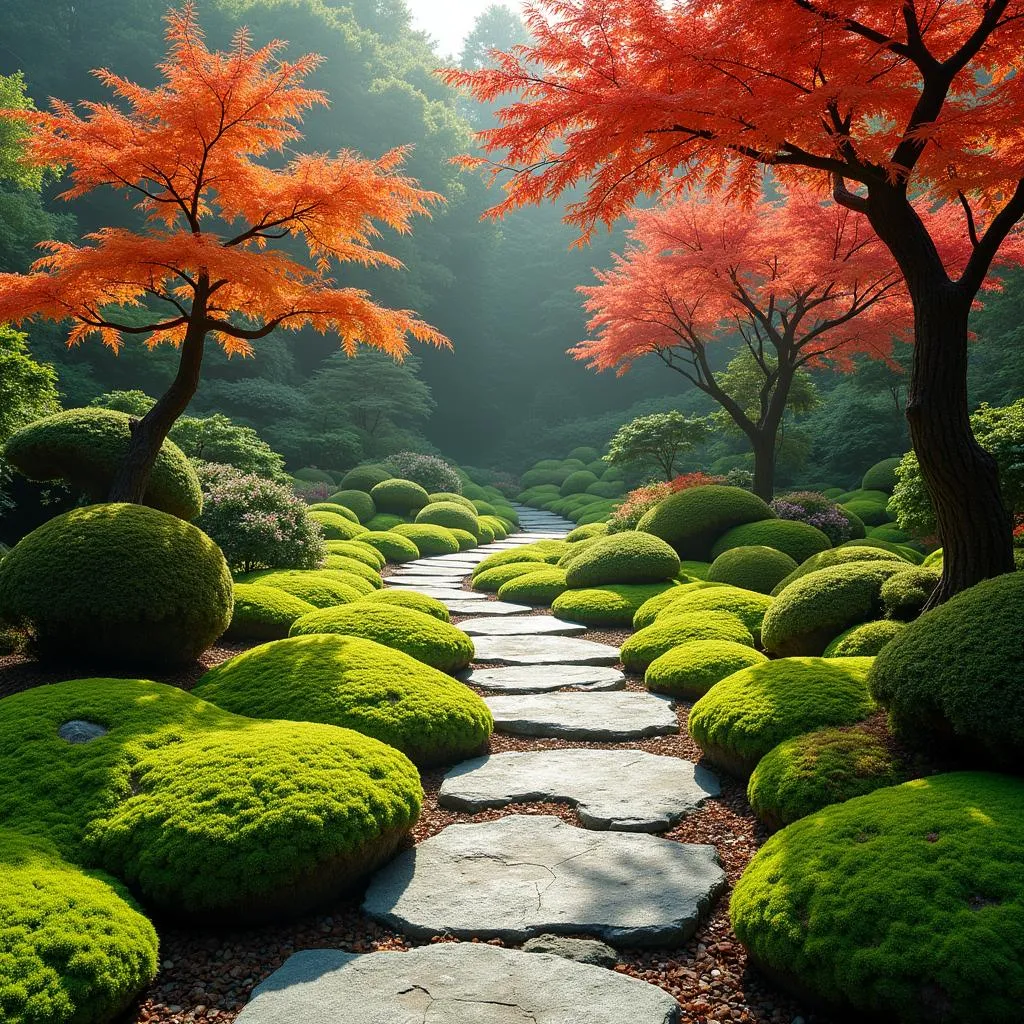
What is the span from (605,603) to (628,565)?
41.0 inches

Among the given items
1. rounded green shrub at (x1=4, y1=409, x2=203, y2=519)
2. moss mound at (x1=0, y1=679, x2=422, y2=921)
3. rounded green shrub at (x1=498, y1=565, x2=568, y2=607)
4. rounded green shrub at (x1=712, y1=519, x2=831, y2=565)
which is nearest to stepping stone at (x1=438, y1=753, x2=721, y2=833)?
moss mound at (x1=0, y1=679, x2=422, y2=921)

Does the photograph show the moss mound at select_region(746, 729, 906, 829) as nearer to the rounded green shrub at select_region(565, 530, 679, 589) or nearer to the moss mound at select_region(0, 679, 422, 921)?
the moss mound at select_region(0, 679, 422, 921)

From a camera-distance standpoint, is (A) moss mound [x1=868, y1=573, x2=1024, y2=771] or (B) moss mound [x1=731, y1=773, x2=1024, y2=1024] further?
(A) moss mound [x1=868, y1=573, x2=1024, y2=771]

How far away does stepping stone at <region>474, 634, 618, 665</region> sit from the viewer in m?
6.38

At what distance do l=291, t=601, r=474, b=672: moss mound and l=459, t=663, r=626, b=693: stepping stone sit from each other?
0.23 meters

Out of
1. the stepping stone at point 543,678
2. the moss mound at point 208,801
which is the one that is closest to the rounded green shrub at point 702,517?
the stepping stone at point 543,678

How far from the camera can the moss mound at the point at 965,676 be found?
2.86m

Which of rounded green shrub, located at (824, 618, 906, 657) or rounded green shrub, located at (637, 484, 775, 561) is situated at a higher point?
rounded green shrub, located at (637, 484, 775, 561)

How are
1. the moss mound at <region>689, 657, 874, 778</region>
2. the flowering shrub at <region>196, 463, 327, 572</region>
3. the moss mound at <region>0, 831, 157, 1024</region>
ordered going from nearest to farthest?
the moss mound at <region>0, 831, 157, 1024</region> < the moss mound at <region>689, 657, 874, 778</region> < the flowering shrub at <region>196, 463, 327, 572</region>

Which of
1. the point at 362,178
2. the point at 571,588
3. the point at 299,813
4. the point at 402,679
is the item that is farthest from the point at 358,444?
the point at 299,813

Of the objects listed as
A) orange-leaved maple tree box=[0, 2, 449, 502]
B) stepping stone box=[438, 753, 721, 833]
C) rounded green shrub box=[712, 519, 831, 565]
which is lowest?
stepping stone box=[438, 753, 721, 833]

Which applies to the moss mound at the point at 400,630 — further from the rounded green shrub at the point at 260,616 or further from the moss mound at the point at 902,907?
the moss mound at the point at 902,907

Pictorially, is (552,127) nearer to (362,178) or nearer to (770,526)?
(362,178)

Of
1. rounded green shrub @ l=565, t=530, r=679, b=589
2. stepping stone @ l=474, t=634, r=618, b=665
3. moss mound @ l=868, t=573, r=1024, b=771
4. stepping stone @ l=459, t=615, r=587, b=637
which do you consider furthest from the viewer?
rounded green shrub @ l=565, t=530, r=679, b=589
